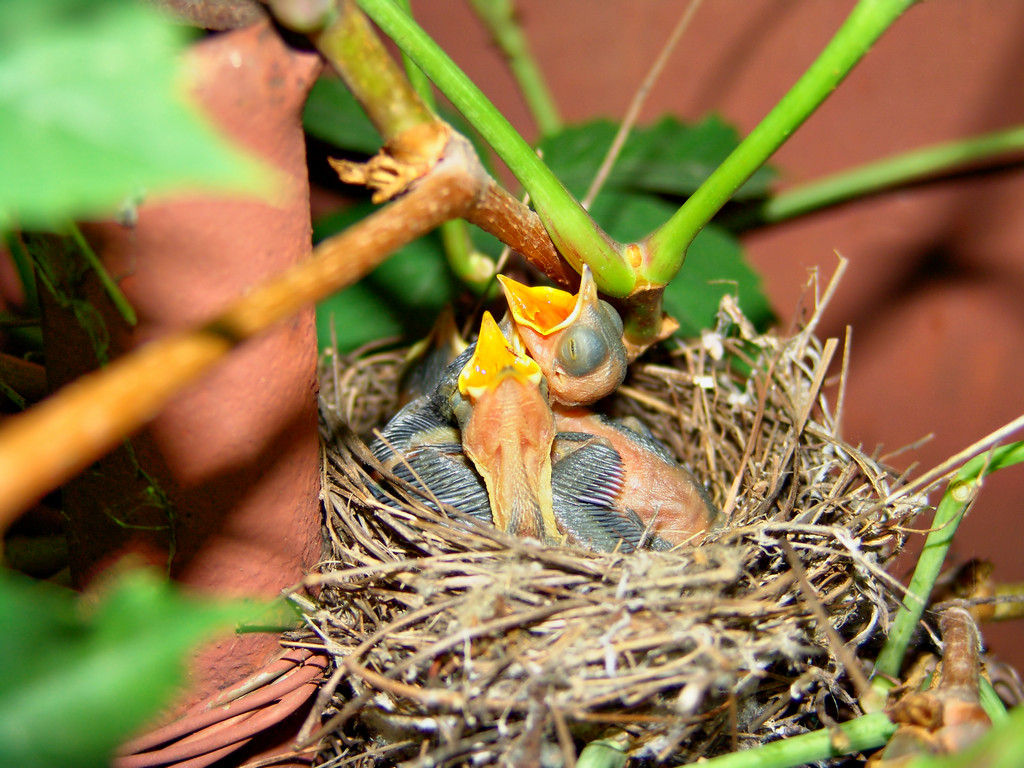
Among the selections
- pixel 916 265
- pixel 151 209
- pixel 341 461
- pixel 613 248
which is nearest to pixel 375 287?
pixel 341 461

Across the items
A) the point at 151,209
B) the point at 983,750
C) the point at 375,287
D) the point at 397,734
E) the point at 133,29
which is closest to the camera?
the point at 133,29

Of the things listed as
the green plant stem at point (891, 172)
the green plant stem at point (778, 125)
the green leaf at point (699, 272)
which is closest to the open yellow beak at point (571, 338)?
the green plant stem at point (778, 125)

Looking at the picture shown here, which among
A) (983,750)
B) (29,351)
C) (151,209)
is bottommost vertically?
(983,750)

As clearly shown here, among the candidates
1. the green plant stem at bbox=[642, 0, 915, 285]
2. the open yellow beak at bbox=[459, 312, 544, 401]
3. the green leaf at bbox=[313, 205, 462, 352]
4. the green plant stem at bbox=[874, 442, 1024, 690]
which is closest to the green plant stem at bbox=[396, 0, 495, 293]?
the green leaf at bbox=[313, 205, 462, 352]

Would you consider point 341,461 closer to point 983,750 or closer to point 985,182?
point 983,750

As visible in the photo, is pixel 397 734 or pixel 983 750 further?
pixel 397 734

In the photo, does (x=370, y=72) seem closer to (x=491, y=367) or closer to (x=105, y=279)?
(x=105, y=279)

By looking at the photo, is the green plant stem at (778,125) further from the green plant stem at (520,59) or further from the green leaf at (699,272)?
the green plant stem at (520,59)
